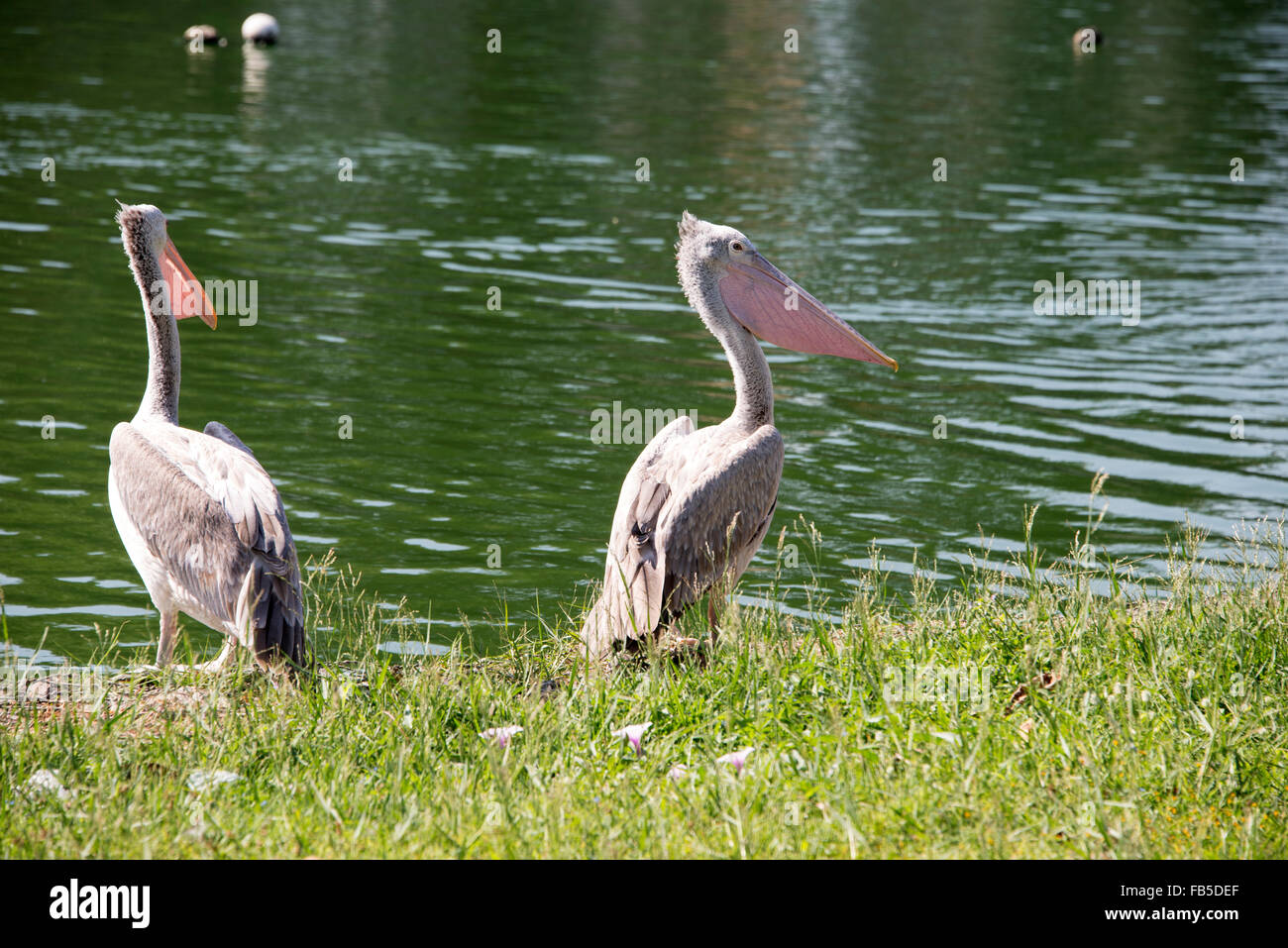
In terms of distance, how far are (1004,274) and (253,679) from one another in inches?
490

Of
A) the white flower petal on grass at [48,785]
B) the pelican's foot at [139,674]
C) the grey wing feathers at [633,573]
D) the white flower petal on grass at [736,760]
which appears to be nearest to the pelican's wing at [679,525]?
Answer: the grey wing feathers at [633,573]

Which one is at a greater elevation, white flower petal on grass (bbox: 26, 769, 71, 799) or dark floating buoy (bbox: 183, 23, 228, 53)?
dark floating buoy (bbox: 183, 23, 228, 53)

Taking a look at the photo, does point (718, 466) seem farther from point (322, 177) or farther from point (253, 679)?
point (322, 177)

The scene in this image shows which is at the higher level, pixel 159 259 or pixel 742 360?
pixel 159 259

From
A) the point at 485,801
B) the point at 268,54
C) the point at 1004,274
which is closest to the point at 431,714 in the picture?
the point at 485,801

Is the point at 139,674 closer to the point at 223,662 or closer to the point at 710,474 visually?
the point at 223,662

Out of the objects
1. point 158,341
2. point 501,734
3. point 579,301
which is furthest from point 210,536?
point 579,301

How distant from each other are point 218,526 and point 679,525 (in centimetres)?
187

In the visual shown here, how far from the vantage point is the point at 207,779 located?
445cm

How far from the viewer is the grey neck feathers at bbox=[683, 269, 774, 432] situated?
6930 mm

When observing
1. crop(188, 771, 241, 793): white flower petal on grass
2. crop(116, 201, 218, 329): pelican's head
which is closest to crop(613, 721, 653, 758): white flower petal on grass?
crop(188, 771, 241, 793): white flower petal on grass

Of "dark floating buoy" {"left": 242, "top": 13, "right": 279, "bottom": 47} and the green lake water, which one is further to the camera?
"dark floating buoy" {"left": 242, "top": 13, "right": 279, "bottom": 47}

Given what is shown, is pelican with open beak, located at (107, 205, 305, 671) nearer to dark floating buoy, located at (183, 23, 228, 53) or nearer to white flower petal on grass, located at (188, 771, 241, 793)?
white flower petal on grass, located at (188, 771, 241, 793)

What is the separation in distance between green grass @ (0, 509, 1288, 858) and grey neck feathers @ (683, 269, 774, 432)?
1.31 meters
